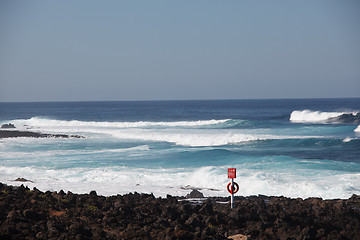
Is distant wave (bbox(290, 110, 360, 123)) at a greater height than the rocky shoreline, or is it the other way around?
the rocky shoreline

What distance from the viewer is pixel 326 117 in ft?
233

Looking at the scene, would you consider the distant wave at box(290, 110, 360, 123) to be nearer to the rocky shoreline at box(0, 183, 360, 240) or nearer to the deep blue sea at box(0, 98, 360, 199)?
the deep blue sea at box(0, 98, 360, 199)

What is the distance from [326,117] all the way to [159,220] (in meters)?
64.1

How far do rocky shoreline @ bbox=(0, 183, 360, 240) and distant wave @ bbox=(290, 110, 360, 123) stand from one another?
52848 mm

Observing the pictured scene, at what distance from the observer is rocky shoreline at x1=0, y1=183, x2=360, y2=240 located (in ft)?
32.7

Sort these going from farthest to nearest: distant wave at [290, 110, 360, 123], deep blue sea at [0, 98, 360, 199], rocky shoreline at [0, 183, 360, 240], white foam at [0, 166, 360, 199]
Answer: distant wave at [290, 110, 360, 123], deep blue sea at [0, 98, 360, 199], white foam at [0, 166, 360, 199], rocky shoreline at [0, 183, 360, 240]

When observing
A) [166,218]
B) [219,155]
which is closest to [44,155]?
[219,155]

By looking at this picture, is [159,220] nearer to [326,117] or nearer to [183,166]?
[183,166]

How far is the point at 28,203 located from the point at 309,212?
728 centimetres

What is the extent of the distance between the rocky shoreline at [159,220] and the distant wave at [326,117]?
52848 millimetres

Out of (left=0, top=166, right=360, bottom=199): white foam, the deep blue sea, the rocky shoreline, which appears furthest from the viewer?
the deep blue sea

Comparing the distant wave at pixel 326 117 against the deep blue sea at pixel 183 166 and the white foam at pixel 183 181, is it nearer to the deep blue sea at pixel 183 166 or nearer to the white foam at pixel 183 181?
the deep blue sea at pixel 183 166

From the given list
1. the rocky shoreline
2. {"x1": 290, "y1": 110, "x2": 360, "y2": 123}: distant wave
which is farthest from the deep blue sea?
{"x1": 290, "y1": 110, "x2": 360, "y2": 123}: distant wave

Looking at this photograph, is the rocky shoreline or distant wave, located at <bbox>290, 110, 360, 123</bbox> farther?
distant wave, located at <bbox>290, 110, 360, 123</bbox>
